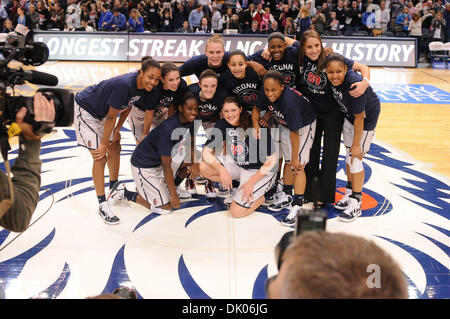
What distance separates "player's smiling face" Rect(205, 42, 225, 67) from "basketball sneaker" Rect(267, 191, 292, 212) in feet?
5.09

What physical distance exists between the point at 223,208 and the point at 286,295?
3702mm

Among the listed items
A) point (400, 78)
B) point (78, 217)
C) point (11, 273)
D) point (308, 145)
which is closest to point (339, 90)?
point (308, 145)

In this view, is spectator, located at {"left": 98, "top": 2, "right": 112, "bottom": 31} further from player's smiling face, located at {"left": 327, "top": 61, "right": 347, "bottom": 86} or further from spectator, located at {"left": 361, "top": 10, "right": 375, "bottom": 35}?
player's smiling face, located at {"left": 327, "top": 61, "right": 347, "bottom": 86}

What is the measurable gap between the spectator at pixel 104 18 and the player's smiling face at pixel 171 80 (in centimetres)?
1105

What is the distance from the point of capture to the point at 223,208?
464 cm

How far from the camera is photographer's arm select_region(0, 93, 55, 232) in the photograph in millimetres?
1718

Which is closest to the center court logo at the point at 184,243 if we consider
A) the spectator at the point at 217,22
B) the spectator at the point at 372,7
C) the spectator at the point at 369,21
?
the spectator at the point at 217,22

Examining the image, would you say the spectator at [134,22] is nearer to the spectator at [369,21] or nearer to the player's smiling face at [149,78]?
the spectator at [369,21]

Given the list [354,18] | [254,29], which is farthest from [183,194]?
[354,18]

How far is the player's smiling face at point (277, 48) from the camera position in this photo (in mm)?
4215

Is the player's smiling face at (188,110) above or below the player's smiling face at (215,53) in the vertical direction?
below

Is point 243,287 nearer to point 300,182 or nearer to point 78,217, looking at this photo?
point 300,182

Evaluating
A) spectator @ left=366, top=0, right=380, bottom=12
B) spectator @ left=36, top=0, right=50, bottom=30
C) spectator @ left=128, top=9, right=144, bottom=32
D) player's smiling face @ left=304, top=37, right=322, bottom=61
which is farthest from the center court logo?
spectator @ left=36, top=0, right=50, bottom=30

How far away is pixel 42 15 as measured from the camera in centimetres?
1501
